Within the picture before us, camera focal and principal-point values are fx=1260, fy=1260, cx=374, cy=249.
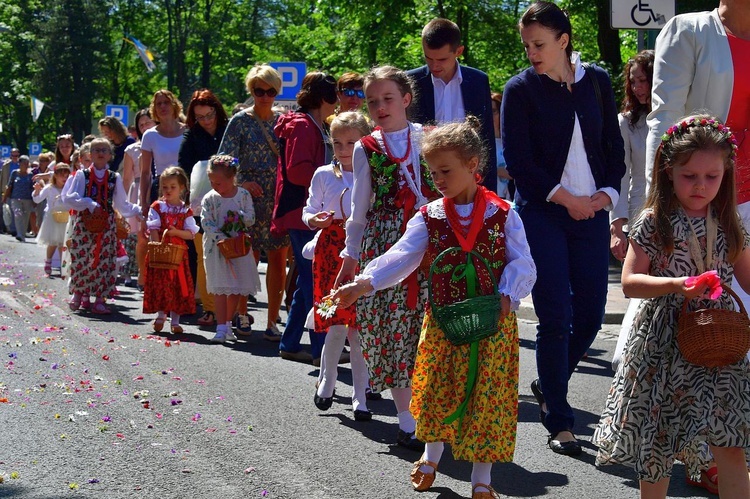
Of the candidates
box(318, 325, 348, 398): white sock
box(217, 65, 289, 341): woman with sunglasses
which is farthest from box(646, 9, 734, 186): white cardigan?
box(217, 65, 289, 341): woman with sunglasses

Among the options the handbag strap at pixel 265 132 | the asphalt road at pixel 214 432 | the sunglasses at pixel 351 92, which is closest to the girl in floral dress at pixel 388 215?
the asphalt road at pixel 214 432

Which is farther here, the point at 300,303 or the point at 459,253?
the point at 300,303

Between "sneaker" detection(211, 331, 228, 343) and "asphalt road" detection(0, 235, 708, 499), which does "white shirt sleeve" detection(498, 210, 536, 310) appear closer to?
"asphalt road" detection(0, 235, 708, 499)

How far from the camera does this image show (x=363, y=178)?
20.9 feet

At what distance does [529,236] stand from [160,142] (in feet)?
23.3

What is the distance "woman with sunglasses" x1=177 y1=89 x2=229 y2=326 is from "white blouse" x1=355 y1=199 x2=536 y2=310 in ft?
22.0

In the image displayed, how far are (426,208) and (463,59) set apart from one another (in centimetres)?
2492

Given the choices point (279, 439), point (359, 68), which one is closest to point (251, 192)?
point (279, 439)

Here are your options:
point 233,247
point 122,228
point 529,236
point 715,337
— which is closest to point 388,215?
point 529,236

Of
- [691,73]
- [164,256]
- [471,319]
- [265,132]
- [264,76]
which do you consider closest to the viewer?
[471,319]

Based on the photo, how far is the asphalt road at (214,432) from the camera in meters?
5.52

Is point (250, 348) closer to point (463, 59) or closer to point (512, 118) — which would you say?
point (512, 118)

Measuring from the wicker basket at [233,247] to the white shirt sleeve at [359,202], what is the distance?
448cm

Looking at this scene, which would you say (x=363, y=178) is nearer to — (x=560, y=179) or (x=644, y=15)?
(x=560, y=179)
